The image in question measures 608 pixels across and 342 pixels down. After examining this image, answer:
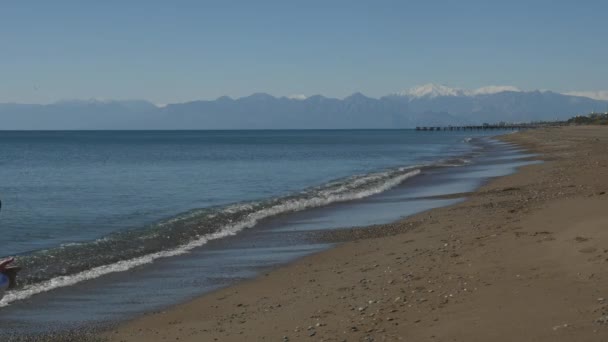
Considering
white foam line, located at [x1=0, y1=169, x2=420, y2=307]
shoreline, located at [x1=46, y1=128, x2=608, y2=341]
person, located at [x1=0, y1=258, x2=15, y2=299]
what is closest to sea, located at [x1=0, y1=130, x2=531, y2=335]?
white foam line, located at [x1=0, y1=169, x2=420, y2=307]

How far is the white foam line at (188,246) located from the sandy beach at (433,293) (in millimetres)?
3322

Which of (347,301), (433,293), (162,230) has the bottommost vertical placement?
(162,230)

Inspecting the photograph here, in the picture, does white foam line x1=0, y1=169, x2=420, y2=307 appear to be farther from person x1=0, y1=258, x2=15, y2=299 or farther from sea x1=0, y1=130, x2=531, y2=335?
person x1=0, y1=258, x2=15, y2=299

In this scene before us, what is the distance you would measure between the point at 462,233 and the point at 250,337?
7.98 metres

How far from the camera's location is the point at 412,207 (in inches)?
950

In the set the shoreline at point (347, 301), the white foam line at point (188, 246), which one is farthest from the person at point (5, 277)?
the white foam line at point (188, 246)

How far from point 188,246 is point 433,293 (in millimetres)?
9372

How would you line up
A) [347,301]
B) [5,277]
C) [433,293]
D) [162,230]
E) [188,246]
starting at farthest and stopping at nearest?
[162,230], [188,246], [347,301], [433,293], [5,277]

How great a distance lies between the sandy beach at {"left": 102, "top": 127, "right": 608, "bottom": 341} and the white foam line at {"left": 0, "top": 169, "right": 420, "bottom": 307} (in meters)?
3.32

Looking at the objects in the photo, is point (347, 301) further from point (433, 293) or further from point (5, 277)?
point (5, 277)

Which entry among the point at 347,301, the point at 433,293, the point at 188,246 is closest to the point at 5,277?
the point at 347,301

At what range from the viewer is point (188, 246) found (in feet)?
58.6

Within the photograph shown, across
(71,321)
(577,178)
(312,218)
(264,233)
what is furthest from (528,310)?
(577,178)

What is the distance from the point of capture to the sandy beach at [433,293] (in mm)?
8055
